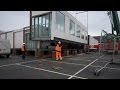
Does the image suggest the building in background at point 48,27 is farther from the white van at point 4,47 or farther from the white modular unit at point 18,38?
the white modular unit at point 18,38

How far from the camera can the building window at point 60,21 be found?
15.9 metres

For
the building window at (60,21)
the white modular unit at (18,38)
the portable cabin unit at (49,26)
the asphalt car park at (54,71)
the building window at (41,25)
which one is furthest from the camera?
the white modular unit at (18,38)

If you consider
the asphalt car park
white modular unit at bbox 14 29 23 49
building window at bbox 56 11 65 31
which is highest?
building window at bbox 56 11 65 31

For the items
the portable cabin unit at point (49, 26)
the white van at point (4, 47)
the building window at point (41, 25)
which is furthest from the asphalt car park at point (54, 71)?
the white van at point (4, 47)

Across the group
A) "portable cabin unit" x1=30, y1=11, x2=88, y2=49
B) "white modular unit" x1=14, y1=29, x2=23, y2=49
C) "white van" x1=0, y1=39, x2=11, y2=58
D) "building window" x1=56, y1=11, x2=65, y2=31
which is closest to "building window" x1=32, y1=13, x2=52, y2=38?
"portable cabin unit" x1=30, y1=11, x2=88, y2=49

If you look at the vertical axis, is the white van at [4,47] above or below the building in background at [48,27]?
below

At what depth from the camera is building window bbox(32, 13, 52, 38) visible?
51.3 feet

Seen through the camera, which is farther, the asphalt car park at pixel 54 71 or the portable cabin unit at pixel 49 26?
the portable cabin unit at pixel 49 26

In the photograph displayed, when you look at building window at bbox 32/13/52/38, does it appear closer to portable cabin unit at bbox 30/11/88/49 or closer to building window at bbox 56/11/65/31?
portable cabin unit at bbox 30/11/88/49

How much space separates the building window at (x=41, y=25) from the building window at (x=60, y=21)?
855 mm

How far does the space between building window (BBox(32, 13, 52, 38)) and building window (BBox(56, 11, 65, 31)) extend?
0.85 metres
